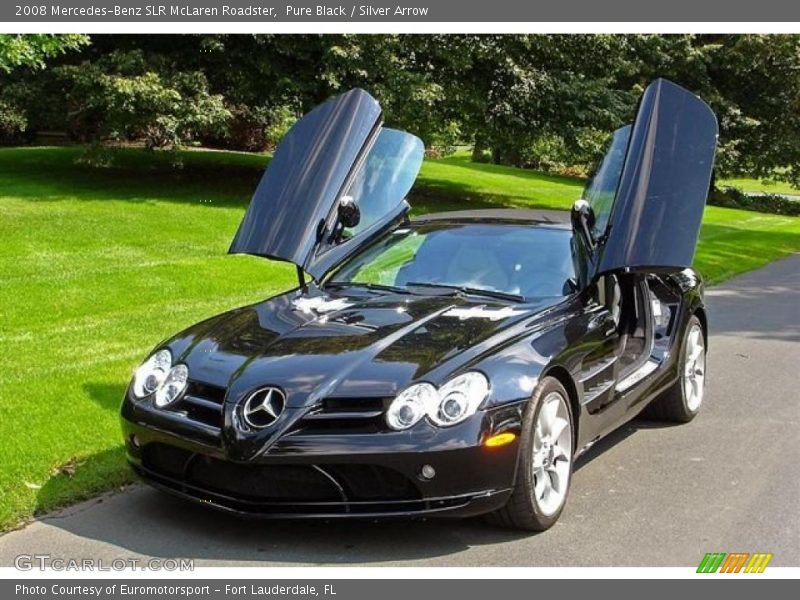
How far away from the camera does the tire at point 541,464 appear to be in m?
4.50

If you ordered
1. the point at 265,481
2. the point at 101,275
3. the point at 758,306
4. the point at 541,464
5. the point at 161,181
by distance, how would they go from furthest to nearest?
the point at 161,181
the point at 758,306
the point at 101,275
the point at 541,464
the point at 265,481

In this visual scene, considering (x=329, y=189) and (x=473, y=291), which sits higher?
(x=329, y=189)

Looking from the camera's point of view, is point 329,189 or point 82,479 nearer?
point 82,479

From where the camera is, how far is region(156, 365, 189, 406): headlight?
4.73m

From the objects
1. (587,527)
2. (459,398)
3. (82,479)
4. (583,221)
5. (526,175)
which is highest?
(583,221)

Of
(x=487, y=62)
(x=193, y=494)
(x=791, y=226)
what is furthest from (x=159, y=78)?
(x=791, y=226)

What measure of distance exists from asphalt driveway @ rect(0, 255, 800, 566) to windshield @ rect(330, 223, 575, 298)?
1.15 meters

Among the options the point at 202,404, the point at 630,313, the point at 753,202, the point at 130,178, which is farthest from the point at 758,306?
the point at 753,202

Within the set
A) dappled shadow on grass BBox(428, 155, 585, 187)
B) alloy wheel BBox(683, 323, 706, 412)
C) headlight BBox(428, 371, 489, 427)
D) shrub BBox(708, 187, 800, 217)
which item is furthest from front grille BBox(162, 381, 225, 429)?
shrub BBox(708, 187, 800, 217)

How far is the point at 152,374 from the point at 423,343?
4.58 ft

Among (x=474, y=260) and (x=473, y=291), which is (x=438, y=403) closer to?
(x=473, y=291)

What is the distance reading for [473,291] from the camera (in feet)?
18.7

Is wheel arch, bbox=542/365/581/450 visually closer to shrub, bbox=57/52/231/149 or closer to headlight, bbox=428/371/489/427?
headlight, bbox=428/371/489/427

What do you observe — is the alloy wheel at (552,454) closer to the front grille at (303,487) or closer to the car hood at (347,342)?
the car hood at (347,342)
